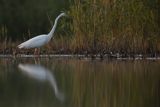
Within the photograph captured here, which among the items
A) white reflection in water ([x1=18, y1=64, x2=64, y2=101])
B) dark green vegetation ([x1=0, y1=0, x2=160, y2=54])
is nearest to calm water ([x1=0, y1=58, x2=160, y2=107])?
white reflection in water ([x1=18, y1=64, x2=64, y2=101])

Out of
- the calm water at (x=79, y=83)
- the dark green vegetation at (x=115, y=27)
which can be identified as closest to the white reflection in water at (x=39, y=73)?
the calm water at (x=79, y=83)

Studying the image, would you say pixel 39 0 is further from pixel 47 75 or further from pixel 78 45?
pixel 47 75

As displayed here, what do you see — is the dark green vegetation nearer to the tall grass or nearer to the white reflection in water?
the tall grass

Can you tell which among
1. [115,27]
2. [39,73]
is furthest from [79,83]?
[115,27]

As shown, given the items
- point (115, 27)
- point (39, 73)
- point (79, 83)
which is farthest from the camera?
point (115, 27)

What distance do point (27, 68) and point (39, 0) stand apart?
514 inches

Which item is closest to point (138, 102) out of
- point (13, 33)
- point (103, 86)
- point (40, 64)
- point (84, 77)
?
point (103, 86)

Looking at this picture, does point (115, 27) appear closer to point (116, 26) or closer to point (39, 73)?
point (116, 26)

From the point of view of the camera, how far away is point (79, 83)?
11938mm

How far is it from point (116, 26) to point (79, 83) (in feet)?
21.2

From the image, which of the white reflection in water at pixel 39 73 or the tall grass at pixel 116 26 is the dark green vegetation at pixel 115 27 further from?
the white reflection in water at pixel 39 73

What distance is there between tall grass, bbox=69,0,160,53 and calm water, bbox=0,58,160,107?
4.14 ft

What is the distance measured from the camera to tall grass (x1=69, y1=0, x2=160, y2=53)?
1766 centimetres

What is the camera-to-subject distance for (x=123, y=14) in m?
18.2
